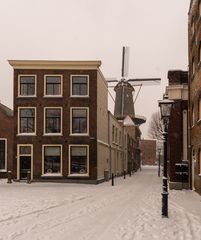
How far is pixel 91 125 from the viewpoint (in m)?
38.4

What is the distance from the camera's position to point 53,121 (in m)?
38.6

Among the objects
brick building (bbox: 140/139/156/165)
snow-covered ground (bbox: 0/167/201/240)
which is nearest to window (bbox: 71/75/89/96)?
snow-covered ground (bbox: 0/167/201/240)

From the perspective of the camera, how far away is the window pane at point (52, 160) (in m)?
38.1

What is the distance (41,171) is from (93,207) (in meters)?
19.7

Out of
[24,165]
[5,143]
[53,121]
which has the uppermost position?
[53,121]

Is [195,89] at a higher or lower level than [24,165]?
higher

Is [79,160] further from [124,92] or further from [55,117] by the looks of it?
[124,92]

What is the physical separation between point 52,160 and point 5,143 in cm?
752

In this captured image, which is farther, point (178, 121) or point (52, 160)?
point (52, 160)

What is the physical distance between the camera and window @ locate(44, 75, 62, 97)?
38.6 m

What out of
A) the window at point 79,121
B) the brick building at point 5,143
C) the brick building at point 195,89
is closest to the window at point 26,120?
the window at point 79,121

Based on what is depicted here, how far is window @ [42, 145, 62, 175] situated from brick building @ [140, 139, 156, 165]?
324 feet

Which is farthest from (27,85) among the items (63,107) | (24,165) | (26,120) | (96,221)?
(96,221)

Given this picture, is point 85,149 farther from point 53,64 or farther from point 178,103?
point 178,103
